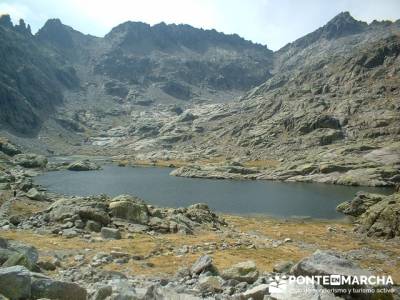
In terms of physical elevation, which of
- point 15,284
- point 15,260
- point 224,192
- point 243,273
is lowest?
point 224,192

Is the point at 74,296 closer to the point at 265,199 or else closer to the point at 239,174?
the point at 265,199

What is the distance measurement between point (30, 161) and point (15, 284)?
17387cm

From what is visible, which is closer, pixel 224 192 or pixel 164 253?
pixel 164 253

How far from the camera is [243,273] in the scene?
22203mm

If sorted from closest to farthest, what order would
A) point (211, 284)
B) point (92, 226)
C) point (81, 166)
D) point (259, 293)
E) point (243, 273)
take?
point (259, 293), point (211, 284), point (243, 273), point (92, 226), point (81, 166)

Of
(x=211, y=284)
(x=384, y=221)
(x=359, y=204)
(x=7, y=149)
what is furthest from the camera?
(x=7, y=149)

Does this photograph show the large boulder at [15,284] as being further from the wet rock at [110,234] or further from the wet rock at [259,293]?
the wet rock at [110,234]

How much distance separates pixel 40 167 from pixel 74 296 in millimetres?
172279

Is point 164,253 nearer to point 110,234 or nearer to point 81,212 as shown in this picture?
point 110,234

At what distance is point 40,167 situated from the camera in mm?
174625

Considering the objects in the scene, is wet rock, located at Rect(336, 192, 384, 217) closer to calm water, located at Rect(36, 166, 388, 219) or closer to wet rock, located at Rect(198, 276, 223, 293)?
calm water, located at Rect(36, 166, 388, 219)

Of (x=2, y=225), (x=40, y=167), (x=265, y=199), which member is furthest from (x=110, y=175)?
(x=2, y=225)

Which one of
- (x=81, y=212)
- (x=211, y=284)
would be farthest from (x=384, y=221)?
(x=211, y=284)

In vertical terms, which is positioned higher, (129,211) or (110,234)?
(129,211)
